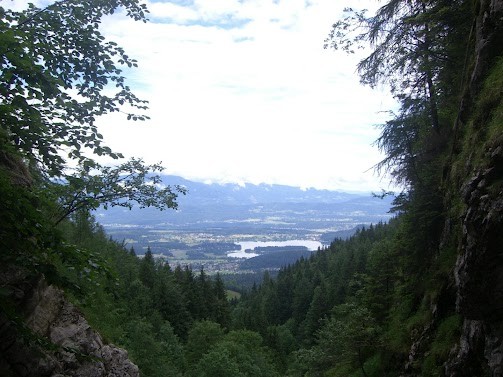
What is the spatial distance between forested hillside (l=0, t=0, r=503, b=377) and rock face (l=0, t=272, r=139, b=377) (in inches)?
1.1

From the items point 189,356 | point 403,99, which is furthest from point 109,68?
point 189,356

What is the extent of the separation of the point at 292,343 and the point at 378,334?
4707 cm

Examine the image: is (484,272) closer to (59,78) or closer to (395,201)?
(59,78)

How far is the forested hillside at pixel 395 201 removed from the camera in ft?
13.8

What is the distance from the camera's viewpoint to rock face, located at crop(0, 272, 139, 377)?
556 centimetres

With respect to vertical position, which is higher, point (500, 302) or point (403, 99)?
point (403, 99)

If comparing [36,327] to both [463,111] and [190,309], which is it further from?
[190,309]

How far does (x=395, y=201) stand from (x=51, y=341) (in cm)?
1577

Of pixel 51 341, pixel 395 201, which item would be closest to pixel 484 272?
pixel 51 341

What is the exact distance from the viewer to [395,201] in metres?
Result: 17.8

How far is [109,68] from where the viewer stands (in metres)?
4.92

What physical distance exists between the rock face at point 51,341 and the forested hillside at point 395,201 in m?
0.03

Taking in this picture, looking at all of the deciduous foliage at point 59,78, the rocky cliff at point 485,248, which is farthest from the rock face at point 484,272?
the deciduous foliage at point 59,78

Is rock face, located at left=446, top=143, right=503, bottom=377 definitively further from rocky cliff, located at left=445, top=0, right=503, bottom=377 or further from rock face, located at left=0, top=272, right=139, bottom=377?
rock face, located at left=0, top=272, right=139, bottom=377
